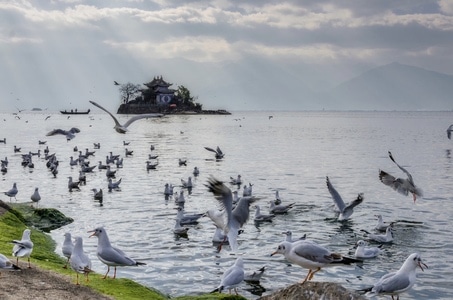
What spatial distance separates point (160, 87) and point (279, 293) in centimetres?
15431

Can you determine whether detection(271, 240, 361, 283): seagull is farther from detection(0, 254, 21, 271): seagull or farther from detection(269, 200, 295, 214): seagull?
detection(269, 200, 295, 214): seagull

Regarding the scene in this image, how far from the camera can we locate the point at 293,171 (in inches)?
1563

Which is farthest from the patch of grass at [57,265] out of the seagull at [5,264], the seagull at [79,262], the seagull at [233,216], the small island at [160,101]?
the small island at [160,101]

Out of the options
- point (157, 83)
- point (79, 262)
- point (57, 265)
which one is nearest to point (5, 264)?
point (79, 262)

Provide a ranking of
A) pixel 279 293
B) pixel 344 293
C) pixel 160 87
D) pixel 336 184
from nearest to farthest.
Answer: pixel 344 293 → pixel 279 293 → pixel 336 184 → pixel 160 87

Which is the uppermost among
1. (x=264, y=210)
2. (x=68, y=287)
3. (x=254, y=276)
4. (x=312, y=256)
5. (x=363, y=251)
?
(x=312, y=256)

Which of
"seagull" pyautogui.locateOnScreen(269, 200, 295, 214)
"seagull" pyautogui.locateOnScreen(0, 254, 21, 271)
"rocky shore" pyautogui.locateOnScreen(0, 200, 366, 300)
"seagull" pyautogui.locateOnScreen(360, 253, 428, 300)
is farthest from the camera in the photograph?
"seagull" pyautogui.locateOnScreen(269, 200, 295, 214)

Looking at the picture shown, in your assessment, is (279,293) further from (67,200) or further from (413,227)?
(67,200)

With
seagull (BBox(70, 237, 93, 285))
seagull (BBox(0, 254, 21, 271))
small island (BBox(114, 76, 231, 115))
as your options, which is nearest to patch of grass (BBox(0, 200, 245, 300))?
seagull (BBox(70, 237, 93, 285))

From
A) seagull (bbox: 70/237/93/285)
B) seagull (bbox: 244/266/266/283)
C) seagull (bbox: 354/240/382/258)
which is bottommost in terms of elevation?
seagull (bbox: 244/266/266/283)

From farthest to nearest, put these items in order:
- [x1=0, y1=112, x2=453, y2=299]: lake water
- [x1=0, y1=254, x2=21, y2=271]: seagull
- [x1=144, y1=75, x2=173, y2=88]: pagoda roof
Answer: [x1=144, y1=75, x2=173, y2=88]: pagoda roof < [x1=0, y1=112, x2=453, y2=299]: lake water < [x1=0, y1=254, x2=21, y2=271]: seagull

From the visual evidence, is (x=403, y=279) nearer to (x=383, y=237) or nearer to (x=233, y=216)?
(x=233, y=216)

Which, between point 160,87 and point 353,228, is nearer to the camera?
point 353,228

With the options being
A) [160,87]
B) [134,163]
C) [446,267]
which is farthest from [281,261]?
[160,87]
